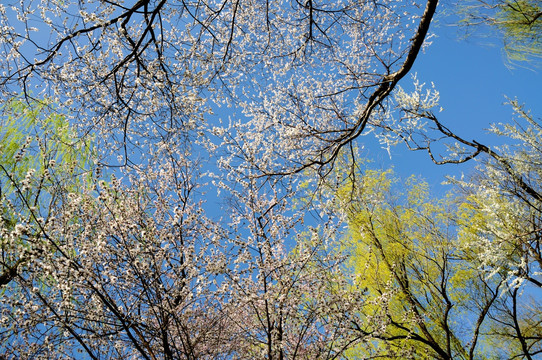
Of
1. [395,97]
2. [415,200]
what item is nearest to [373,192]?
[415,200]

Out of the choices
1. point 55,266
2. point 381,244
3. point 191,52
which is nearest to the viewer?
point 55,266

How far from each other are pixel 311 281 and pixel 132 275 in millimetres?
2620

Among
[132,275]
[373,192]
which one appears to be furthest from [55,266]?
[373,192]

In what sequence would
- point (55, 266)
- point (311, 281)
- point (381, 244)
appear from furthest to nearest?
point (381, 244) → point (311, 281) → point (55, 266)

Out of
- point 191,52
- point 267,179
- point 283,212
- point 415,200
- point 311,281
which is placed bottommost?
point 311,281

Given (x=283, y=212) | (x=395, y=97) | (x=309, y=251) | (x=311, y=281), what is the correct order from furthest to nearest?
1. (x=395, y=97)
2. (x=283, y=212)
3. (x=311, y=281)
4. (x=309, y=251)

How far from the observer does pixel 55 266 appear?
380cm

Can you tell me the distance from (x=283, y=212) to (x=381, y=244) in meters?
3.44

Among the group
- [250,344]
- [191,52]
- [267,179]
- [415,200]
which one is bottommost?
[250,344]

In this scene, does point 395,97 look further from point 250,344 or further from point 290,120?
point 250,344

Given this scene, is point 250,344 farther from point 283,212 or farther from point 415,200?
point 415,200

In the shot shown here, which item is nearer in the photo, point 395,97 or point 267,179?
point 267,179

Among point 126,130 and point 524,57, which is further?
point 524,57

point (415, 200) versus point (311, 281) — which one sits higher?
point (415, 200)
